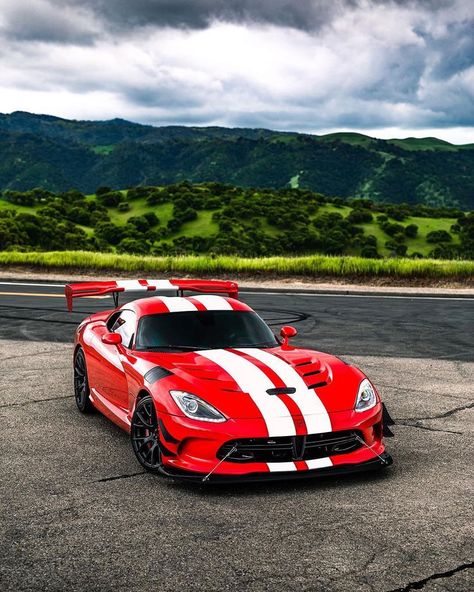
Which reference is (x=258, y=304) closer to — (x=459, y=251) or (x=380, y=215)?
(x=459, y=251)

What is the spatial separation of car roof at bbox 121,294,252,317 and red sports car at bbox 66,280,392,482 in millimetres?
10

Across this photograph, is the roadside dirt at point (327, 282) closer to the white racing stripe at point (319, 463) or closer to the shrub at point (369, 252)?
the white racing stripe at point (319, 463)

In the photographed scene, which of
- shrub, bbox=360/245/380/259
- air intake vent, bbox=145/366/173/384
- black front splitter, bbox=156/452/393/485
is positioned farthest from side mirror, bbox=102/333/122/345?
shrub, bbox=360/245/380/259

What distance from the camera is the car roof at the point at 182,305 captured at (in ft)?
25.5

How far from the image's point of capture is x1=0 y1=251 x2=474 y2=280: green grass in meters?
26.0

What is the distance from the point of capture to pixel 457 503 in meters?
5.68

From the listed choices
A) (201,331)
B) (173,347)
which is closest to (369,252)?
(201,331)

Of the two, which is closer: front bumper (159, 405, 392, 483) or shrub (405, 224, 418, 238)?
front bumper (159, 405, 392, 483)

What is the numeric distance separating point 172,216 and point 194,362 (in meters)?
87.7

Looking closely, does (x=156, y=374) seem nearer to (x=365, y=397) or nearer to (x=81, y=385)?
(x=365, y=397)

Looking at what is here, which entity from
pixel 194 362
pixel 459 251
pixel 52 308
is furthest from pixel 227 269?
pixel 459 251

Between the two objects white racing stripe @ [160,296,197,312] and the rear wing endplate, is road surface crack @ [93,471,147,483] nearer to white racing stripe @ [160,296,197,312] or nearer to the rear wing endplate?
white racing stripe @ [160,296,197,312]

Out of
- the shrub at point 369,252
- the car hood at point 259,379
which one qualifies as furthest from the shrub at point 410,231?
the car hood at point 259,379

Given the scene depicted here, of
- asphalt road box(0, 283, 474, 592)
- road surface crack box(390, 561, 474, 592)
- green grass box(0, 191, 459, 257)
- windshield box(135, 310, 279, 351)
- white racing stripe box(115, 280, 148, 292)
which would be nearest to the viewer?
road surface crack box(390, 561, 474, 592)
